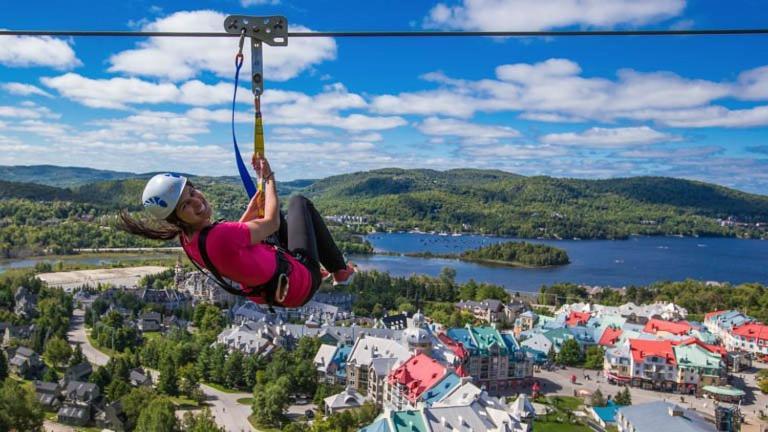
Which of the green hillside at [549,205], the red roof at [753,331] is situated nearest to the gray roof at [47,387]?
the red roof at [753,331]

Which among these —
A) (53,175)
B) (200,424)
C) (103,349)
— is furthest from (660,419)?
(53,175)

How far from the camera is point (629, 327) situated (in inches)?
725

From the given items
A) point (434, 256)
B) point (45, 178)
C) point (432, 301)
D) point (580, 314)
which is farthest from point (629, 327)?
point (45, 178)

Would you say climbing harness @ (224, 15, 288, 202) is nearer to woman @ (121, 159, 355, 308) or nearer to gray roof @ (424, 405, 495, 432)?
woman @ (121, 159, 355, 308)

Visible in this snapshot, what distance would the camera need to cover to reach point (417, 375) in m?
11.5

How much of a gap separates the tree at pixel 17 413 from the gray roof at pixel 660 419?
9.64 m

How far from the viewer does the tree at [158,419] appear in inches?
354

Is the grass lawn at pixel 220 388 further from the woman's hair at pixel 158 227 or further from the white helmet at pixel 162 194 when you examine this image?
the white helmet at pixel 162 194

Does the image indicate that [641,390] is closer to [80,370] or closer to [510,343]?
[510,343]

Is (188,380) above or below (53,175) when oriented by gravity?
below

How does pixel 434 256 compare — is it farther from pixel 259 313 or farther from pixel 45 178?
pixel 45 178

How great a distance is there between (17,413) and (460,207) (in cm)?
6647

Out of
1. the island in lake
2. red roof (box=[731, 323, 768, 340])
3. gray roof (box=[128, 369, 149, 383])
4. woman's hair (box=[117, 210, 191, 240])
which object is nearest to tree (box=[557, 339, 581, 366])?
red roof (box=[731, 323, 768, 340])

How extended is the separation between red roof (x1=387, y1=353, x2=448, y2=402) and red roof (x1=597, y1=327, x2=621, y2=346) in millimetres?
7517
